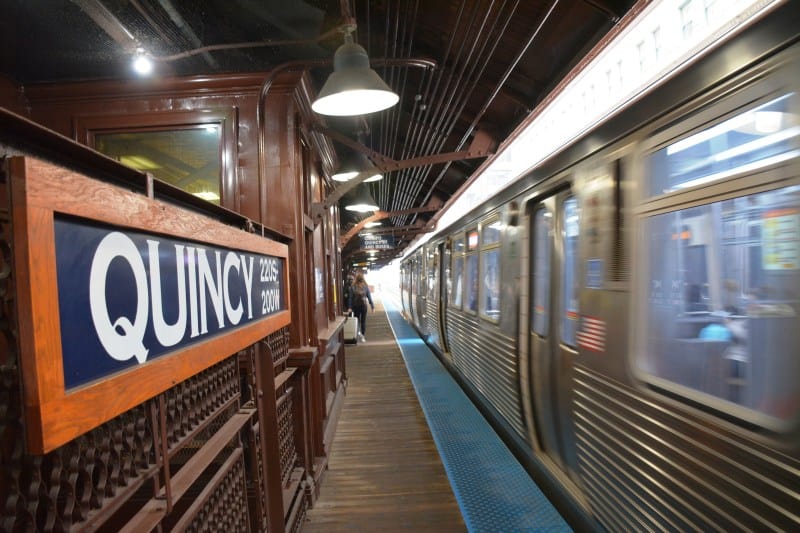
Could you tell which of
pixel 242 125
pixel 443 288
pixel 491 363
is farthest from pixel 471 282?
pixel 242 125

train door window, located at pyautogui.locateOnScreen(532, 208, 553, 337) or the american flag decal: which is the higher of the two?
train door window, located at pyautogui.locateOnScreen(532, 208, 553, 337)

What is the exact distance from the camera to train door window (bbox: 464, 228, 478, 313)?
5484 mm

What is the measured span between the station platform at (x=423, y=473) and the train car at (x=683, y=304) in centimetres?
41

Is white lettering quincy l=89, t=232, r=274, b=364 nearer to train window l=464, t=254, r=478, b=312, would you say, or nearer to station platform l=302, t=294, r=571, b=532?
station platform l=302, t=294, r=571, b=532

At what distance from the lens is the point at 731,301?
1.61m

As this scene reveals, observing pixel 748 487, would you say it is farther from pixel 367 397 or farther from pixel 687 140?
pixel 367 397

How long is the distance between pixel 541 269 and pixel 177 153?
10.2 ft

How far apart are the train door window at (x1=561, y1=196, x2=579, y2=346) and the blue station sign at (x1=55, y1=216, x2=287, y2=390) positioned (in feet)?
6.99

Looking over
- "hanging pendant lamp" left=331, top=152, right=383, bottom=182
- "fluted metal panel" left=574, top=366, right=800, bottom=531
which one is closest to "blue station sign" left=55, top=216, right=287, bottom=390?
"fluted metal panel" left=574, top=366, right=800, bottom=531

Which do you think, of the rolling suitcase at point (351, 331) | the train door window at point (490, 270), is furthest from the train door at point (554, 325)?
the rolling suitcase at point (351, 331)

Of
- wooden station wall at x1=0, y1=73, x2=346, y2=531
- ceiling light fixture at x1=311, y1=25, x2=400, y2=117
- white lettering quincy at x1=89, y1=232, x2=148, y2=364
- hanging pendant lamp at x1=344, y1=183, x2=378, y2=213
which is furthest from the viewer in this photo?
hanging pendant lamp at x1=344, y1=183, x2=378, y2=213

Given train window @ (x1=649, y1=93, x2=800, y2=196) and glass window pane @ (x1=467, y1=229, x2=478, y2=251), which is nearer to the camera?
train window @ (x1=649, y1=93, x2=800, y2=196)

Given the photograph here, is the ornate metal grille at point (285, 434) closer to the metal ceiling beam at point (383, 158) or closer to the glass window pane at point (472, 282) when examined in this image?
the metal ceiling beam at point (383, 158)

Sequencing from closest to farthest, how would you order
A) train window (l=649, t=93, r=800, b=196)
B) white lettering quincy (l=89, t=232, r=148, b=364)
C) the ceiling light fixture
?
white lettering quincy (l=89, t=232, r=148, b=364) → train window (l=649, t=93, r=800, b=196) → the ceiling light fixture
